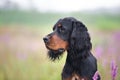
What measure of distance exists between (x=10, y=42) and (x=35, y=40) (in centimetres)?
19

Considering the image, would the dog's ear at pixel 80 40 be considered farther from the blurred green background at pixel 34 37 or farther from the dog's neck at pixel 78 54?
the blurred green background at pixel 34 37

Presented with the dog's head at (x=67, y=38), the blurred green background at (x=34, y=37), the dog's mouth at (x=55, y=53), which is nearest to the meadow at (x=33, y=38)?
the blurred green background at (x=34, y=37)

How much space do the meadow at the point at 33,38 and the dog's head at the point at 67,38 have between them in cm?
71

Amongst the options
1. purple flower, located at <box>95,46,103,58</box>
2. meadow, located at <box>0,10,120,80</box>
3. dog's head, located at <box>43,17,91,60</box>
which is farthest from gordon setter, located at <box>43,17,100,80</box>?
meadow, located at <box>0,10,120,80</box>

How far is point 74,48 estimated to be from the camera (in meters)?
2.29

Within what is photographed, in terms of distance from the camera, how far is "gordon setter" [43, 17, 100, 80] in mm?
2252

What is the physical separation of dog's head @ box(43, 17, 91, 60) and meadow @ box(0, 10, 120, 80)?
706mm

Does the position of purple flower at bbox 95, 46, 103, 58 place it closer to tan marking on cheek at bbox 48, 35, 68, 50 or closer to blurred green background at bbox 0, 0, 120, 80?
blurred green background at bbox 0, 0, 120, 80

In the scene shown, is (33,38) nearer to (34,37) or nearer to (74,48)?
(34,37)

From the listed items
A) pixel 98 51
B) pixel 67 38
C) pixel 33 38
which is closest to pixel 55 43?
pixel 67 38

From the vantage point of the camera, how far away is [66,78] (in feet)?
7.45

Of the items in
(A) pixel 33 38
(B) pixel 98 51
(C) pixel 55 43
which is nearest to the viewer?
(C) pixel 55 43

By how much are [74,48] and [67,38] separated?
65mm

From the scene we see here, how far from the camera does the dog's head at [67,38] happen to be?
2240 millimetres
